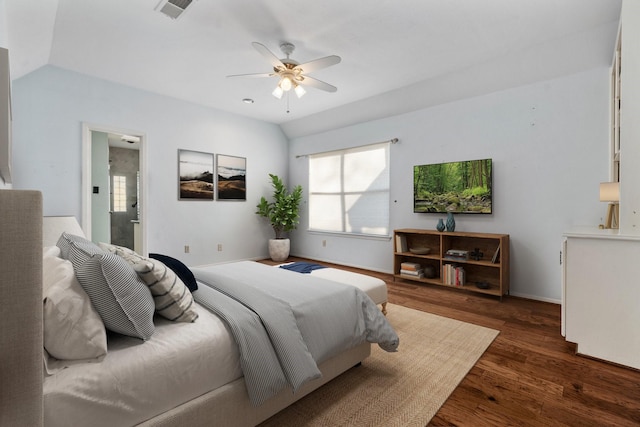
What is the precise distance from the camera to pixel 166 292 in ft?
4.41

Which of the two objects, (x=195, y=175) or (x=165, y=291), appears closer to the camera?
(x=165, y=291)

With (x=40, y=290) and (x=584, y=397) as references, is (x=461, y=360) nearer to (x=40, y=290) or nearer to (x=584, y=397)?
(x=584, y=397)

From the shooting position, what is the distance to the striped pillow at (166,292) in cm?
129

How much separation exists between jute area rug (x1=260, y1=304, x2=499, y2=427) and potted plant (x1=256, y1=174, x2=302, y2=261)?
342 cm

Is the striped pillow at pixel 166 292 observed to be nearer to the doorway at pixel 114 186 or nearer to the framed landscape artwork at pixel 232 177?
the doorway at pixel 114 186

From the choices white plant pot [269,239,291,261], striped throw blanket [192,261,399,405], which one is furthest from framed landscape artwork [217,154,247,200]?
striped throw blanket [192,261,399,405]

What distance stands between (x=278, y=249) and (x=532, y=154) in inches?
162

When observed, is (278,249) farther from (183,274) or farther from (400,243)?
(183,274)

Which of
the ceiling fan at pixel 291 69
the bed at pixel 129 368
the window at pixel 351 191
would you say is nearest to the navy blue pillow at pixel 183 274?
the bed at pixel 129 368

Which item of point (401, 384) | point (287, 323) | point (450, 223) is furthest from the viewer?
point (450, 223)

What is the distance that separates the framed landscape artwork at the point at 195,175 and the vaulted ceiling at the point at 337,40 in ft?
3.53

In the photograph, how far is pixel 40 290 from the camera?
2.76 feet

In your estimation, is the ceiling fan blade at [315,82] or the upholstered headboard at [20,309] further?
the ceiling fan blade at [315,82]

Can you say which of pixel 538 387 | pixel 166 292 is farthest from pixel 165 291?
pixel 538 387
